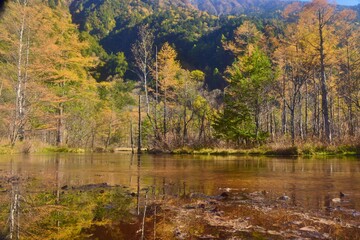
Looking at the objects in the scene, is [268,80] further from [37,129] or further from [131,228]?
[131,228]


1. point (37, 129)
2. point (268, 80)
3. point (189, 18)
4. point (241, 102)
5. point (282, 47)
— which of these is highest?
point (189, 18)

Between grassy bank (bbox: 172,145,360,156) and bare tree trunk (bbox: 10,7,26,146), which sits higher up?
bare tree trunk (bbox: 10,7,26,146)

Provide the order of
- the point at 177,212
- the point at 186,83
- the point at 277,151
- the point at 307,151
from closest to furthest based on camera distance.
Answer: the point at 177,212, the point at 307,151, the point at 277,151, the point at 186,83

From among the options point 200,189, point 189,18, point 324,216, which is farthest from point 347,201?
point 189,18

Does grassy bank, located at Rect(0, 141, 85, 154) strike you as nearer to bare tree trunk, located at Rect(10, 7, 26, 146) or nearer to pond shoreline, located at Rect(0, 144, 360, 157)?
pond shoreline, located at Rect(0, 144, 360, 157)

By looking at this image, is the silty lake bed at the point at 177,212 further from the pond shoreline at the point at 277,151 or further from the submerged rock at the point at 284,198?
the pond shoreline at the point at 277,151

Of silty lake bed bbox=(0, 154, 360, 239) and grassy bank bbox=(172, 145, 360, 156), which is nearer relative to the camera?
silty lake bed bbox=(0, 154, 360, 239)

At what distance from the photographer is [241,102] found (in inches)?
860

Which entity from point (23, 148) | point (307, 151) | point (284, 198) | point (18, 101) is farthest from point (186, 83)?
point (284, 198)

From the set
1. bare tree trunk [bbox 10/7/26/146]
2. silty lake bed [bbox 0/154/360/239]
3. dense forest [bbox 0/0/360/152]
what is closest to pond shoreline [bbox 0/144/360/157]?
dense forest [bbox 0/0/360/152]

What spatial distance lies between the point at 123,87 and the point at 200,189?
48.1 m

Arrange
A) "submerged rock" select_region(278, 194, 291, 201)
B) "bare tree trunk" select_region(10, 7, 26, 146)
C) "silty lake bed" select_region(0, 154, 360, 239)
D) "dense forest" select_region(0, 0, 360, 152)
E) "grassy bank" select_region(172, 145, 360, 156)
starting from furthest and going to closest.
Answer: "dense forest" select_region(0, 0, 360, 152) < "bare tree trunk" select_region(10, 7, 26, 146) < "grassy bank" select_region(172, 145, 360, 156) < "submerged rock" select_region(278, 194, 291, 201) < "silty lake bed" select_region(0, 154, 360, 239)

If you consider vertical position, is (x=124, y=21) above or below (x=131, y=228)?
above

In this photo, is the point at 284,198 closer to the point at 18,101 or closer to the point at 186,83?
the point at 18,101
